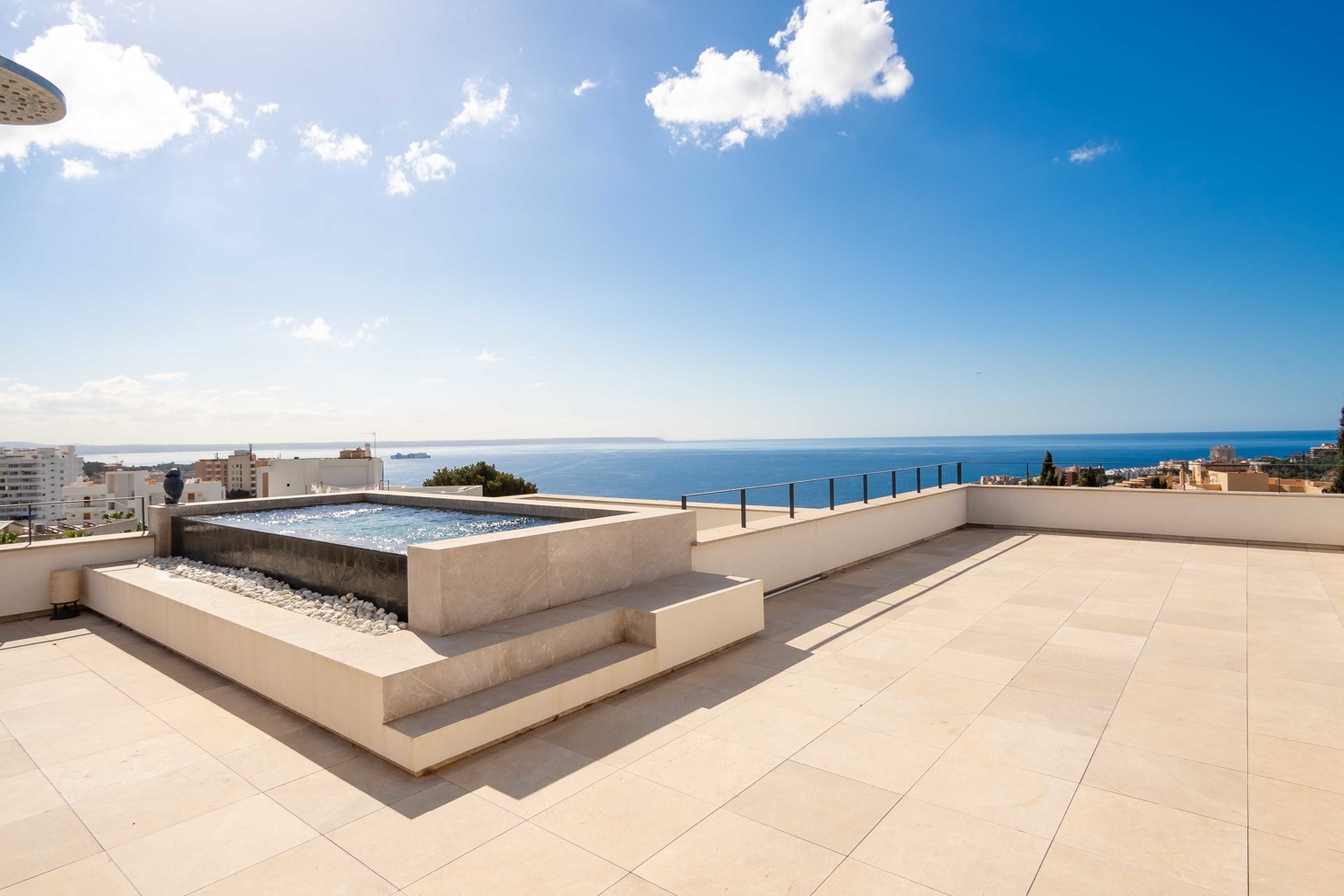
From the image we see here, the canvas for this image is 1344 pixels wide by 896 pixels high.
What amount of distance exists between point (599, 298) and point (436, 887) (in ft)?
68.4

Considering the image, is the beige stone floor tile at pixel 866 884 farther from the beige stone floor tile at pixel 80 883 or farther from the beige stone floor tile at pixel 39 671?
the beige stone floor tile at pixel 39 671

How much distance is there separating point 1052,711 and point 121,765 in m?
5.07

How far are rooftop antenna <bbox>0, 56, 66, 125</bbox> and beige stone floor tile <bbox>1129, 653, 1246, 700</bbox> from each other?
33.7 ft

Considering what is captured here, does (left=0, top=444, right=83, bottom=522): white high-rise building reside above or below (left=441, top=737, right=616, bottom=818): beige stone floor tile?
above

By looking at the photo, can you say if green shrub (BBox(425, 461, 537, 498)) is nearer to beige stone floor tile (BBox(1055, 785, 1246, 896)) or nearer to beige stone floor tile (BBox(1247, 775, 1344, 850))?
beige stone floor tile (BBox(1055, 785, 1246, 896))

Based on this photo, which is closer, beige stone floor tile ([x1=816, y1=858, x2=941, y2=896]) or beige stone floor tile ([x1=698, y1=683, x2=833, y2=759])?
beige stone floor tile ([x1=816, y1=858, x2=941, y2=896])

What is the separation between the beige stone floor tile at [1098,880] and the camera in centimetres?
196

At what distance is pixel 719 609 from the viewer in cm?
452

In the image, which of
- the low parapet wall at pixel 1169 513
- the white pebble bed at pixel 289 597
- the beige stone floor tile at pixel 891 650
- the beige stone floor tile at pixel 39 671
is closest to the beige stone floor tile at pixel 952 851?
the beige stone floor tile at pixel 891 650

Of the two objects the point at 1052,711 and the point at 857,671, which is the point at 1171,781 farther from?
the point at 857,671

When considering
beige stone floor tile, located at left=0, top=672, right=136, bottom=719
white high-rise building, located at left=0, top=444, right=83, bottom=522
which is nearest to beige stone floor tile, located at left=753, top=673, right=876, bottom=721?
beige stone floor tile, located at left=0, top=672, right=136, bottom=719

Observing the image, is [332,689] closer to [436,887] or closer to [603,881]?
[436,887]

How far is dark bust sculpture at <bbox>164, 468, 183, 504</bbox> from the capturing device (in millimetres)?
7093

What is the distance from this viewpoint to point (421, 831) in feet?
7.68
